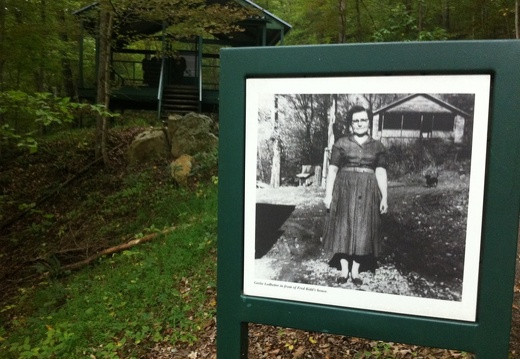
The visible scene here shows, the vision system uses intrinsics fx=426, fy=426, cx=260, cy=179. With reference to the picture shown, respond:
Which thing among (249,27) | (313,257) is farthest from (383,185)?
(249,27)

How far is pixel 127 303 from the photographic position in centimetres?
492

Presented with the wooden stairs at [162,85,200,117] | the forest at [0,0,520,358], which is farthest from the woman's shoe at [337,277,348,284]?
the wooden stairs at [162,85,200,117]

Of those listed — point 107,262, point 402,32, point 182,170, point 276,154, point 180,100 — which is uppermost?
point 402,32

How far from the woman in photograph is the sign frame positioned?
0.21 meters

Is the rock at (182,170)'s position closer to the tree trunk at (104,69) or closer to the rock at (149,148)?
the rock at (149,148)

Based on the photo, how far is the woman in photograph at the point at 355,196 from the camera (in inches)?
71.3

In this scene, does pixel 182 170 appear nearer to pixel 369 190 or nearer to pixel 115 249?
pixel 115 249

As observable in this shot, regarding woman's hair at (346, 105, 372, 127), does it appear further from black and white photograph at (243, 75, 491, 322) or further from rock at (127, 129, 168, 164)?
rock at (127, 129, 168, 164)

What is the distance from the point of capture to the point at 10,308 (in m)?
6.22

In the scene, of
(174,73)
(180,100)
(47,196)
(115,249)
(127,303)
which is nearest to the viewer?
(127,303)

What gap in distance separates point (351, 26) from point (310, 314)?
15265 mm

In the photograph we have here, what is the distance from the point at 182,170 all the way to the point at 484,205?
295 inches

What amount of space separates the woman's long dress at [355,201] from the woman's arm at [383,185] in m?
0.01

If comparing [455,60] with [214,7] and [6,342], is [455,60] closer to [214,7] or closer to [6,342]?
[6,342]
